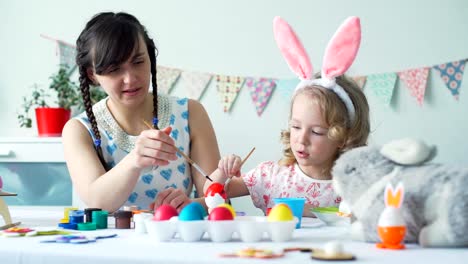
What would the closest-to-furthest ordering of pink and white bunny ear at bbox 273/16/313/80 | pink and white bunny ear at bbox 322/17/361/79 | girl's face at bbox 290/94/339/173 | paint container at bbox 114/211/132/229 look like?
paint container at bbox 114/211/132/229
pink and white bunny ear at bbox 322/17/361/79
pink and white bunny ear at bbox 273/16/313/80
girl's face at bbox 290/94/339/173

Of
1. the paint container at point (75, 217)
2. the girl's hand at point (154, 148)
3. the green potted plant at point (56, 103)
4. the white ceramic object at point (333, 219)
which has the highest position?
the green potted plant at point (56, 103)

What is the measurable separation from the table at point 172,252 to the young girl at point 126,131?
0.37 metres

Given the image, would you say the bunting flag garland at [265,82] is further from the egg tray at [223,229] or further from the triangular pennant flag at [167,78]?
the egg tray at [223,229]

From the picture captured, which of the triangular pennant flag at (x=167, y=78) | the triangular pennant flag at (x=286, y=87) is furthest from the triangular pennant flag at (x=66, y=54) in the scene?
the triangular pennant flag at (x=286, y=87)

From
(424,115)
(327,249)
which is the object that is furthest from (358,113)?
(424,115)

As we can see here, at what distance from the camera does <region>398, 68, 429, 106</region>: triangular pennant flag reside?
2.87 m

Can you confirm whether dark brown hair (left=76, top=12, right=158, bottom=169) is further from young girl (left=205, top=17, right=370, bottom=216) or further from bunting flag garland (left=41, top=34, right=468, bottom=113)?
bunting flag garland (left=41, top=34, right=468, bottom=113)

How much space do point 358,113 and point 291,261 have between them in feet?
3.19

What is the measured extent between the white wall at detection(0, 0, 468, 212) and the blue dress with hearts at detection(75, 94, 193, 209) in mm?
1298

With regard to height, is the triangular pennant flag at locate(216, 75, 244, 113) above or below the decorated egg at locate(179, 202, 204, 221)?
above

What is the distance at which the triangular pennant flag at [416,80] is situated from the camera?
9.42 ft

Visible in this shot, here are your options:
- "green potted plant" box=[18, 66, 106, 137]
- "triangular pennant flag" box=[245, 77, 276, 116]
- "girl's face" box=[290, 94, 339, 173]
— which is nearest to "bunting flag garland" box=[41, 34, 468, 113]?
"triangular pennant flag" box=[245, 77, 276, 116]

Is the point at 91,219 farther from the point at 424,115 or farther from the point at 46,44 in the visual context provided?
the point at 46,44

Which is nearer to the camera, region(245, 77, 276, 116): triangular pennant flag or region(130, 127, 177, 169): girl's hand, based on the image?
region(130, 127, 177, 169): girl's hand
